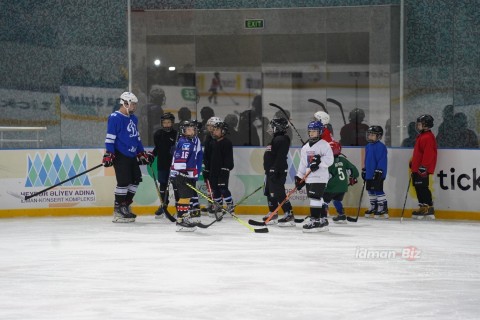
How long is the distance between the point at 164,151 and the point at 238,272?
4033 millimetres

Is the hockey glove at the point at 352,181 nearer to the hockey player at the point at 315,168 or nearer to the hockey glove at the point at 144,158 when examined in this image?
the hockey player at the point at 315,168

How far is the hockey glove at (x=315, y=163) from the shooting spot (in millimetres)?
9430

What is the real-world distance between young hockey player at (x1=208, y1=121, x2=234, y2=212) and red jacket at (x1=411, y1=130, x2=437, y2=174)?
1.92 m

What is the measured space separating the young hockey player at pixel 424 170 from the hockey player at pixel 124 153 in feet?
9.00

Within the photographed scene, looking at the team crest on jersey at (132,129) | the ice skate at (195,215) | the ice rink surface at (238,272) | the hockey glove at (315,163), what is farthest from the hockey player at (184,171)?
the hockey glove at (315,163)

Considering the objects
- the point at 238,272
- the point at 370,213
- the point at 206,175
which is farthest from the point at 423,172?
the point at 238,272

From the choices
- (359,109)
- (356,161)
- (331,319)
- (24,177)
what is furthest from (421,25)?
(331,319)

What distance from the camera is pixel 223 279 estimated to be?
693cm

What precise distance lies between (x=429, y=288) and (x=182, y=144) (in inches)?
149

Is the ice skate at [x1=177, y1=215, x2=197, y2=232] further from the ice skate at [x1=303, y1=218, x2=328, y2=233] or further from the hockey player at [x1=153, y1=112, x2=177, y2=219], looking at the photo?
the hockey player at [x1=153, y1=112, x2=177, y2=219]

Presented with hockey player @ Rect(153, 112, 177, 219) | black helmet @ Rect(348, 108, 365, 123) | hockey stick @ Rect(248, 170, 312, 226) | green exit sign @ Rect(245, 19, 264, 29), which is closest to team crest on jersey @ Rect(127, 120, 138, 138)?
hockey player @ Rect(153, 112, 177, 219)

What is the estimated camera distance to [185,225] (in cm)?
977

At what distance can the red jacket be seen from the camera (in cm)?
1085

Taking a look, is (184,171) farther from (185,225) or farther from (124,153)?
(124,153)
